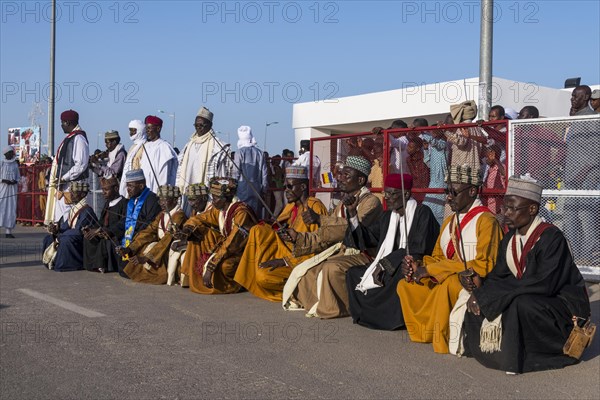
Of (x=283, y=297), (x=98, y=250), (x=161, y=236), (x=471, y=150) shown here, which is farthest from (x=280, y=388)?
(x=98, y=250)

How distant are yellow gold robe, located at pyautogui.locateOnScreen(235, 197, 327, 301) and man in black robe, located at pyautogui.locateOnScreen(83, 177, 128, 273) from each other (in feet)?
9.28

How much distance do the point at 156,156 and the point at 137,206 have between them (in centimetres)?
134

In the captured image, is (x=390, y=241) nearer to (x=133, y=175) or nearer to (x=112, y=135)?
(x=133, y=175)

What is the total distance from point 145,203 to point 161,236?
0.75m

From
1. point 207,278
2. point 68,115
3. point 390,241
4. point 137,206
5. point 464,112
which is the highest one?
point 68,115

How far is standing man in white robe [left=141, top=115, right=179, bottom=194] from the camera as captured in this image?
12266 millimetres

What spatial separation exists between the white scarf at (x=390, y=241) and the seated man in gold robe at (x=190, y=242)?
290 centimetres

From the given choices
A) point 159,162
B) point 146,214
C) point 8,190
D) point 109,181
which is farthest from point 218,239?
point 8,190

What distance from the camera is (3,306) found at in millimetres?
8461

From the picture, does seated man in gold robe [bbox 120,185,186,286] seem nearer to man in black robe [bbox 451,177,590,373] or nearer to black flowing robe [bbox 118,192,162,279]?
black flowing robe [bbox 118,192,162,279]

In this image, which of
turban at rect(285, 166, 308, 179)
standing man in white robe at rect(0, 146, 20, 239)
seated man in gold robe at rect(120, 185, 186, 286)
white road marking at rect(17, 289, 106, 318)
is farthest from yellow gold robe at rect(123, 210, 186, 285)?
standing man in white robe at rect(0, 146, 20, 239)

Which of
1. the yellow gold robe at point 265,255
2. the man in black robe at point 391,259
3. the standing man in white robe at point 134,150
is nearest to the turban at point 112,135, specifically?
the standing man in white robe at point 134,150

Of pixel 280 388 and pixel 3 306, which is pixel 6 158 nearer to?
pixel 3 306

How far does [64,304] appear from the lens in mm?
8609
